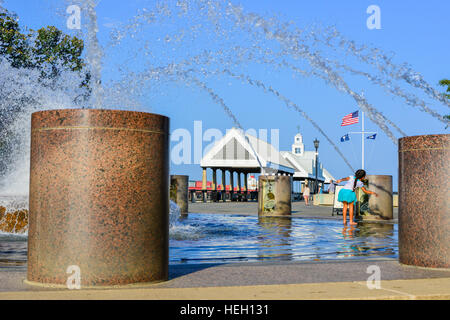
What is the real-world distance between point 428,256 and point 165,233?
2.90m

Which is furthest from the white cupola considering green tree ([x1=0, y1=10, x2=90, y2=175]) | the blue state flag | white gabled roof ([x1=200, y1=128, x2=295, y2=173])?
green tree ([x1=0, y1=10, x2=90, y2=175])

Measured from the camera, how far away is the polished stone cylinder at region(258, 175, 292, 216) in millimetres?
19891

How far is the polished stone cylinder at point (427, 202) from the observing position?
21.0 feet

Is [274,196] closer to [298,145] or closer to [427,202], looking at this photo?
[427,202]

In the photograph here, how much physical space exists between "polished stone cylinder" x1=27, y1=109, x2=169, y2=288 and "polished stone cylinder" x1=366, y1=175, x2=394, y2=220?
13559 mm

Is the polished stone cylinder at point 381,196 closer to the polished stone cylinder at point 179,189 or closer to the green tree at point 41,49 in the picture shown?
the polished stone cylinder at point 179,189

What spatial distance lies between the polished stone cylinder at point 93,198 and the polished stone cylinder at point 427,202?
9.97 feet

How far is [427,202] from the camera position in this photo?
21.3 ft

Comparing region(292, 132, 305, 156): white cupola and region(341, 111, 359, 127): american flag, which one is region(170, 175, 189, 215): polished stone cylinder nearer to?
region(341, 111, 359, 127): american flag

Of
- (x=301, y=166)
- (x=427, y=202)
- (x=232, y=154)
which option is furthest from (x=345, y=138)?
(x=427, y=202)

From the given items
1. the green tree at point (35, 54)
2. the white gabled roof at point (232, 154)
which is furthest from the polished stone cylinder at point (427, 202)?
the white gabled roof at point (232, 154)

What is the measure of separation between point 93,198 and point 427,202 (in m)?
3.58

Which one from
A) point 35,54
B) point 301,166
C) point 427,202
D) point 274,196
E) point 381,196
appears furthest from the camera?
point 301,166

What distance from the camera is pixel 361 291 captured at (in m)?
4.60
